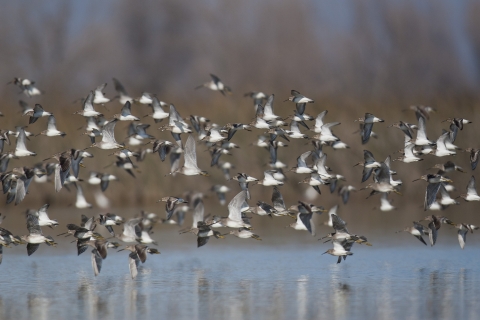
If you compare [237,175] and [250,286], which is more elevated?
[237,175]

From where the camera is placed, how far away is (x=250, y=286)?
17906 mm

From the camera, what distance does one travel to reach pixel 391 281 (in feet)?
59.4

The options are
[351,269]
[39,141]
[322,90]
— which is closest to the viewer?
[351,269]

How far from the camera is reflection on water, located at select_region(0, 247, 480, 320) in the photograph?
1554 centimetres

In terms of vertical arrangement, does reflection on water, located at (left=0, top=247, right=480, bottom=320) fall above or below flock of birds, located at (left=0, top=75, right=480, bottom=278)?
below

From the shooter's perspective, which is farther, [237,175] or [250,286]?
[237,175]

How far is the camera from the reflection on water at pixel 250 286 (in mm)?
15539

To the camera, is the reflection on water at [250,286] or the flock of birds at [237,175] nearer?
the reflection on water at [250,286]

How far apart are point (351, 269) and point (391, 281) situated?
1766 mm

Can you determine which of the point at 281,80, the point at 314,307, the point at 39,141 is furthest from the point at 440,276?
the point at 281,80

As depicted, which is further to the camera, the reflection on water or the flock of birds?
the flock of birds

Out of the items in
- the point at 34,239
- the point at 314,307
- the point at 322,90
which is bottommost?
the point at 314,307

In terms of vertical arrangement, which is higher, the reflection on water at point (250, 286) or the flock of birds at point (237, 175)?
the flock of birds at point (237, 175)

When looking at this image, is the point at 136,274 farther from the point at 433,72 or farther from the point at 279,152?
the point at 433,72
